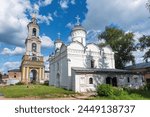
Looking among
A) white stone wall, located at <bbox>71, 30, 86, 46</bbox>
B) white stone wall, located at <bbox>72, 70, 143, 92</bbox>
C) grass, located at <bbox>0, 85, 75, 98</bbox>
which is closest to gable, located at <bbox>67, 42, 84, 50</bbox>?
white stone wall, located at <bbox>72, 70, 143, 92</bbox>

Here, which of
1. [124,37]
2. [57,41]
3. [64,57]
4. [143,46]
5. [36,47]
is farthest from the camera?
[36,47]

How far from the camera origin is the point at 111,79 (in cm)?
2912

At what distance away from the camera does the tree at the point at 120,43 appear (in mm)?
42250

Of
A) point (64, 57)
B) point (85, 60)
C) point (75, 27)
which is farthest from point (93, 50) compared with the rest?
point (75, 27)

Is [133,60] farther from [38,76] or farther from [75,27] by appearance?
[38,76]

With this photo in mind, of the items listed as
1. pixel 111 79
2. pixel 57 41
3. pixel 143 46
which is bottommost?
pixel 111 79

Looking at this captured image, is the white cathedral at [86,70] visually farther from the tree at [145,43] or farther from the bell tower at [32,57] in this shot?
the bell tower at [32,57]

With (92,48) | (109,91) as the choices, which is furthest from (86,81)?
(109,91)

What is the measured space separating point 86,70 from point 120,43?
62.6 feet

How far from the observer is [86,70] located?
86.7ft

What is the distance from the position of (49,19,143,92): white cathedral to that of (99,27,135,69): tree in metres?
9.20

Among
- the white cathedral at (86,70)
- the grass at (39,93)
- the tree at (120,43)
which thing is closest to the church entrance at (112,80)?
the white cathedral at (86,70)

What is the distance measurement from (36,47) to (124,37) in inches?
1276

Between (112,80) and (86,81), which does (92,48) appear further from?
(86,81)
